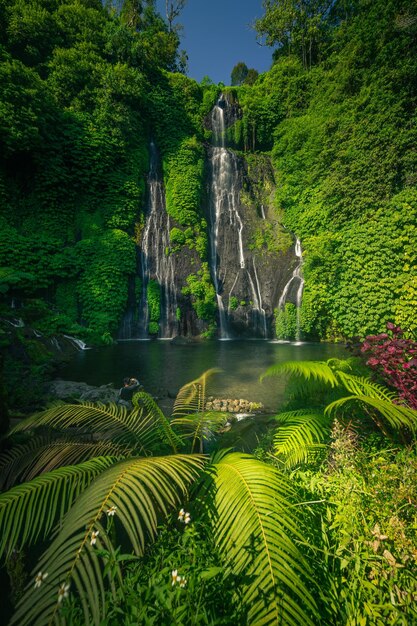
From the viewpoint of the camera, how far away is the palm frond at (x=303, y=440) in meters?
2.26

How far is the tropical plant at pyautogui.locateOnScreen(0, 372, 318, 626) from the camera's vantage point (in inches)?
37.8

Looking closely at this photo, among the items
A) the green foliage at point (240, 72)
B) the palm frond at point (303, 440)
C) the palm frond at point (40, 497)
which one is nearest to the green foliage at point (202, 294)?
the palm frond at point (303, 440)

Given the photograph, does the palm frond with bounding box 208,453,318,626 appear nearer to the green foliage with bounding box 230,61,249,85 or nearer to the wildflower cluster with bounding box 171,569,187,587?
the wildflower cluster with bounding box 171,569,187,587

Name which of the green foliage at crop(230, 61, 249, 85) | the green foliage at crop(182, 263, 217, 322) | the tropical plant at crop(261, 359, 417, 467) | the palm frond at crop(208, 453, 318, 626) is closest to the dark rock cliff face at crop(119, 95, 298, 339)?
the green foliage at crop(182, 263, 217, 322)

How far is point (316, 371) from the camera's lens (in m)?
2.55

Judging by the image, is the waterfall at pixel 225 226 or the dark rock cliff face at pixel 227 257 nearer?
the dark rock cliff face at pixel 227 257

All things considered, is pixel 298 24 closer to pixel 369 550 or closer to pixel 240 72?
pixel 240 72

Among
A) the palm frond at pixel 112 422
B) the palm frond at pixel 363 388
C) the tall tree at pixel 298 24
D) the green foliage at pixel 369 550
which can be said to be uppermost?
the tall tree at pixel 298 24

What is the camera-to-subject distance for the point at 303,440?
95.7 inches

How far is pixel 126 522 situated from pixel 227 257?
623 inches

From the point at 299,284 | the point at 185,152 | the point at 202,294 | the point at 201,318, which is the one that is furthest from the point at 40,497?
the point at 185,152

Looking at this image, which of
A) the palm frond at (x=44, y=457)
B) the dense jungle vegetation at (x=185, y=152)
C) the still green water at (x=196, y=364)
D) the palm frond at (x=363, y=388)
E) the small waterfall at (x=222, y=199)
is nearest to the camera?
the palm frond at (x=44, y=457)

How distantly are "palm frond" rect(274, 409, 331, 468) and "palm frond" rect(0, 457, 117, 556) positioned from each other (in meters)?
1.56

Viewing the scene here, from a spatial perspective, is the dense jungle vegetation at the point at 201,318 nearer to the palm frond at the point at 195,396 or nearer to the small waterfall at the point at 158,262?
the palm frond at the point at 195,396
